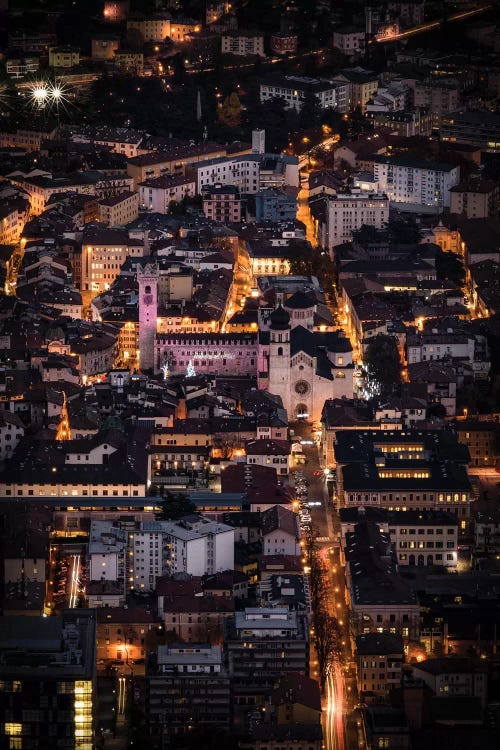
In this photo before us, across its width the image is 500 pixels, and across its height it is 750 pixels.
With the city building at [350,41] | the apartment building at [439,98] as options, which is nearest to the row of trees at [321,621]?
the apartment building at [439,98]

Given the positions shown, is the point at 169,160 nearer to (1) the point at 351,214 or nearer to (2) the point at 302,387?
(1) the point at 351,214

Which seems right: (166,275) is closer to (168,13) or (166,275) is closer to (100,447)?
(100,447)

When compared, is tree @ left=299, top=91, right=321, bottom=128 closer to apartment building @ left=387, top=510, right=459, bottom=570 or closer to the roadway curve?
the roadway curve

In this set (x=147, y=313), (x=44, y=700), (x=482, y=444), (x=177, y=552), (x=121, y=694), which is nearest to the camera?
(x=44, y=700)

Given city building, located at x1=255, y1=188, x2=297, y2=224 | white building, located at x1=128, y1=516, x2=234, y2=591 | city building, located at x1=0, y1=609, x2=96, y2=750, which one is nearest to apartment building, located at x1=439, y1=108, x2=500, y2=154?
city building, located at x1=255, y1=188, x2=297, y2=224

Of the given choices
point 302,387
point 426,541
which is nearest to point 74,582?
point 426,541

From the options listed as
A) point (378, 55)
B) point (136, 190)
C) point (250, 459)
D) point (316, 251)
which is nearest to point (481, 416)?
point (250, 459)

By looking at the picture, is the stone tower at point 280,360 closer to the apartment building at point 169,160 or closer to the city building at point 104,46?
the apartment building at point 169,160

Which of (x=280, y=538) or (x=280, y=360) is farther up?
(x=280, y=360)
